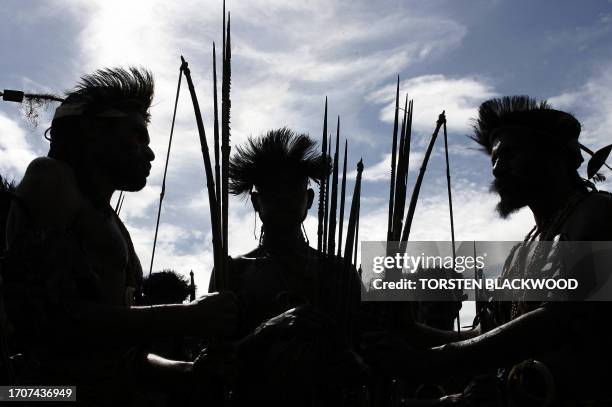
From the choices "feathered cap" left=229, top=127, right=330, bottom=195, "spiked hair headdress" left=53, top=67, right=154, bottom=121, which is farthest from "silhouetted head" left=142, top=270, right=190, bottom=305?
"spiked hair headdress" left=53, top=67, right=154, bottom=121

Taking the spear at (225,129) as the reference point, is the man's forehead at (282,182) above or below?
above

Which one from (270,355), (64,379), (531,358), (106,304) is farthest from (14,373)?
(531,358)

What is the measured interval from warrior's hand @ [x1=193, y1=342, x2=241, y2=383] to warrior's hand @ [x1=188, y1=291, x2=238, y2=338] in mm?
61

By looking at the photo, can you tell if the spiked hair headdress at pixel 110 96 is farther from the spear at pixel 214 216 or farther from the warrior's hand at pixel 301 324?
the warrior's hand at pixel 301 324

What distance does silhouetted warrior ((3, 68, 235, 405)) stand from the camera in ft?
8.18

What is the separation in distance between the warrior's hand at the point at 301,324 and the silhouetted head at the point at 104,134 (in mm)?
993

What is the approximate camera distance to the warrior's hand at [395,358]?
2.87m

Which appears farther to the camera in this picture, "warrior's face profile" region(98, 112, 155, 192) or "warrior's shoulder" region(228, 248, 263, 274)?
"warrior's shoulder" region(228, 248, 263, 274)

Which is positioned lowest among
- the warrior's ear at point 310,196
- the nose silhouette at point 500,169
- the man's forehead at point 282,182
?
the nose silhouette at point 500,169

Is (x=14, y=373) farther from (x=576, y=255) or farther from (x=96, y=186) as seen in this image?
(x=576, y=255)

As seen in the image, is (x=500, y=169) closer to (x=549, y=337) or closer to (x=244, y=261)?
(x=549, y=337)

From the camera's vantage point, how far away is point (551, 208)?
11.5 ft

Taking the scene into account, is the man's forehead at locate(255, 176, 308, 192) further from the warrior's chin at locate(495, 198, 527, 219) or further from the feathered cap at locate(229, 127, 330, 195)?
the warrior's chin at locate(495, 198, 527, 219)

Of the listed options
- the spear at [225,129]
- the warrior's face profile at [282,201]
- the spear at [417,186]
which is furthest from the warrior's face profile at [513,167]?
the spear at [225,129]
